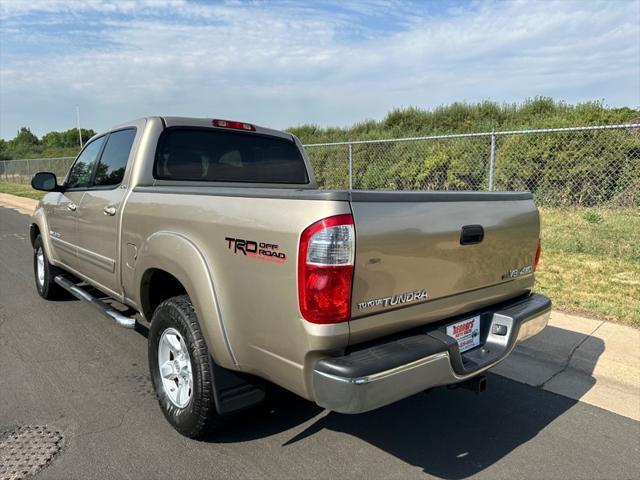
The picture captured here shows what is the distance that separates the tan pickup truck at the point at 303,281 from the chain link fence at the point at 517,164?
521 cm

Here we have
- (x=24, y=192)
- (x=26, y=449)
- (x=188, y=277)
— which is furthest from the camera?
(x=24, y=192)

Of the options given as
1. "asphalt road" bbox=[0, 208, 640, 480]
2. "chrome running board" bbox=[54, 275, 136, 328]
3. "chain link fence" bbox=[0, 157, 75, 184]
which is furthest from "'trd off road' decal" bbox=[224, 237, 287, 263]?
"chain link fence" bbox=[0, 157, 75, 184]

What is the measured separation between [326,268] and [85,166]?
11.8 feet

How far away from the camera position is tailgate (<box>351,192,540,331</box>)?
7.27ft

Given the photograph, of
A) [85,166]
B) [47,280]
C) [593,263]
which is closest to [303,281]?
[85,166]

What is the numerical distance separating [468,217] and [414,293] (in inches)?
22.2

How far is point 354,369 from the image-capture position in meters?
2.09

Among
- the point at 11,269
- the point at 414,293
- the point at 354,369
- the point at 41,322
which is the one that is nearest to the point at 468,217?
the point at 414,293

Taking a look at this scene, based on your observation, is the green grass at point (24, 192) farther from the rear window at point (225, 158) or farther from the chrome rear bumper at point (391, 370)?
the chrome rear bumper at point (391, 370)

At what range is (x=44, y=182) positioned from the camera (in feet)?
15.4

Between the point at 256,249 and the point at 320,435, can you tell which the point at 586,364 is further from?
the point at 256,249

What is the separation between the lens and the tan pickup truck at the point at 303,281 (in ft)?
7.02

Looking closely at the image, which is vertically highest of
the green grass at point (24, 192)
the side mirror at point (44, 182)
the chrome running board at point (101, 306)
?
the side mirror at point (44, 182)

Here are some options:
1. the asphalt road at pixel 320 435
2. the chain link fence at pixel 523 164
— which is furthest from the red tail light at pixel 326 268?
the chain link fence at pixel 523 164
